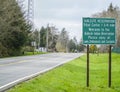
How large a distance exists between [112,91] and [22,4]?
Answer: 58677 mm

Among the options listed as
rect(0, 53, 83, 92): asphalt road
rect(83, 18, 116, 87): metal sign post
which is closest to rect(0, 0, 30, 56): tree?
rect(0, 53, 83, 92): asphalt road

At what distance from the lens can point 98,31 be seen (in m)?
17.3

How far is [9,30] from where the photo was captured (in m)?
68.1

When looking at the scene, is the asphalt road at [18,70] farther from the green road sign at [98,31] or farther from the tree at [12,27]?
the tree at [12,27]

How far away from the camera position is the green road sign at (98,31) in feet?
56.3

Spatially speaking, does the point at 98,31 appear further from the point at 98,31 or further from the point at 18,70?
the point at 18,70

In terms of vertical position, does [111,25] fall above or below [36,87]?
above

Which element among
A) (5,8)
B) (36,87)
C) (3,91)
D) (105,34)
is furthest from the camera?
(5,8)

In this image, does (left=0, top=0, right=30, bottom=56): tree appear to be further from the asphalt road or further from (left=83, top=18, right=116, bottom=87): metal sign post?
(left=83, top=18, right=116, bottom=87): metal sign post

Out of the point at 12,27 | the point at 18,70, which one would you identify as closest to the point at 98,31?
the point at 18,70

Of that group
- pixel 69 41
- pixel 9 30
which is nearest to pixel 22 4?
pixel 9 30

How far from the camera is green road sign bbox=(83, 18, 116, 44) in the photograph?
1716 cm

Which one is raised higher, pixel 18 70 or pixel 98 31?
pixel 98 31

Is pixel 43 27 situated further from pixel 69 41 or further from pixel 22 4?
pixel 22 4
